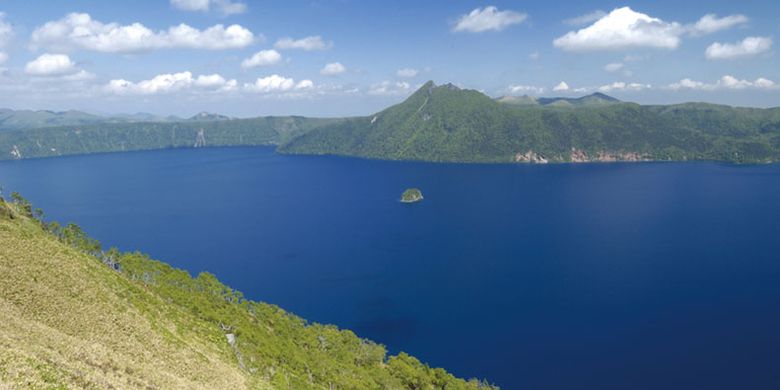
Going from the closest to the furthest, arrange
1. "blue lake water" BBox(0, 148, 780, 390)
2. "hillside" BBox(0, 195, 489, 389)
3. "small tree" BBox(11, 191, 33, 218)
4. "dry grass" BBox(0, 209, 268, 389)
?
"dry grass" BBox(0, 209, 268, 389) → "hillside" BBox(0, 195, 489, 389) → "blue lake water" BBox(0, 148, 780, 390) → "small tree" BBox(11, 191, 33, 218)

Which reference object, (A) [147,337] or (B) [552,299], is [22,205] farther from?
(B) [552,299]

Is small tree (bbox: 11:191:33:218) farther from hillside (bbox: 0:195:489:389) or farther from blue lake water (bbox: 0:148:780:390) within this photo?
blue lake water (bbox: 0:148:780:390)

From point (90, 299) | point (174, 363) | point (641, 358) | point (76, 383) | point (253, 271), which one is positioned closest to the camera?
point (76, 383)

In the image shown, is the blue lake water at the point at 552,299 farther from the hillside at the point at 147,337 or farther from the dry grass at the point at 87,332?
the dry grass at the point at 87,332

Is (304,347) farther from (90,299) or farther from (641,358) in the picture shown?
(641,358)

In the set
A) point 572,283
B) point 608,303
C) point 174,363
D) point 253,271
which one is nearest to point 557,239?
point 572,283

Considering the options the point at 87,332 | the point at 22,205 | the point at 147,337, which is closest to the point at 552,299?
the point at 147,337

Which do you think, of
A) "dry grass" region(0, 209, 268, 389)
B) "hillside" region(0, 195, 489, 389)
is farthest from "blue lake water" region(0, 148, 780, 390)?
"dry grass" region(0, 209, 268, 389)

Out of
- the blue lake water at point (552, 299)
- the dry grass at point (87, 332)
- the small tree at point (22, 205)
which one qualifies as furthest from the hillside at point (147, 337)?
the blue lake water at point (552, 299)
